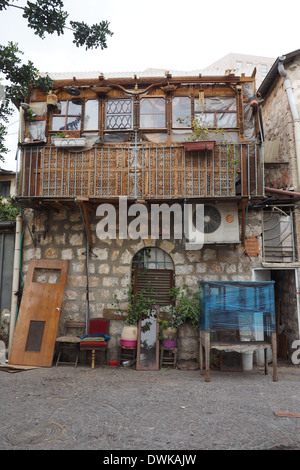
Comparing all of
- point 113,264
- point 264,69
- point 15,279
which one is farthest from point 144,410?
point 264,69

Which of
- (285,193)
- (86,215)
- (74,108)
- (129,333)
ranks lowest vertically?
(129,333)

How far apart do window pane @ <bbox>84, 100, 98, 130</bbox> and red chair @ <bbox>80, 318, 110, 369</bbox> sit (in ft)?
16.0

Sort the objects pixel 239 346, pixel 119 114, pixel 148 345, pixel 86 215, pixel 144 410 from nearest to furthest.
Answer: pixel 144 410, pixel 239 346, pixel 148 345, pixel 86 215, pixel 119 114

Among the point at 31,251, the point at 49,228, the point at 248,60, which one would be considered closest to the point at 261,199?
the point at 49,228

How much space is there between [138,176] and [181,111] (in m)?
2.14

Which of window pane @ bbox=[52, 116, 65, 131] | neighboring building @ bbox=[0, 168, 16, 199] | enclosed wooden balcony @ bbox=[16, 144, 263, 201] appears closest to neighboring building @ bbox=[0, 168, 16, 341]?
enclosed wooden balcony @ bbox=[16, 144, 263, 201]

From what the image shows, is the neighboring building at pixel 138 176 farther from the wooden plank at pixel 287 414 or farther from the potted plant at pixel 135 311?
the wooden plank at pixel 287 414

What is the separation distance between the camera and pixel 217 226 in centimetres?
814

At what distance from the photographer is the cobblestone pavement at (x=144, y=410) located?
413 cm

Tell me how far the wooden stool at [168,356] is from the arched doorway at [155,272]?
1.04 meters

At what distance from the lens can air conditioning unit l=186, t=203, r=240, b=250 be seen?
8078 millimetres

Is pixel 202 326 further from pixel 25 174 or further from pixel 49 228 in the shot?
pixel 25 174

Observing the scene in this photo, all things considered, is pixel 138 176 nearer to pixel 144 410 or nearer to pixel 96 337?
pixel 96 337

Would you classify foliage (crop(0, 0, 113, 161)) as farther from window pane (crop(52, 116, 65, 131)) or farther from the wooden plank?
the wooden plank
